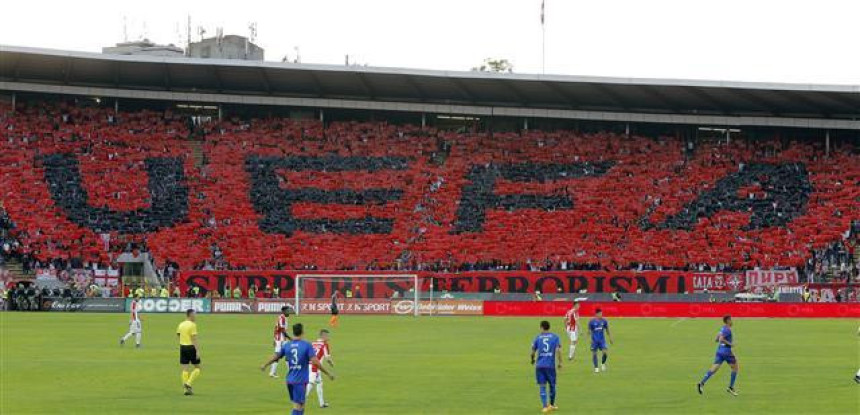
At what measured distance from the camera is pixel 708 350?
4656cm

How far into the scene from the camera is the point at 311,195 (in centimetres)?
8762

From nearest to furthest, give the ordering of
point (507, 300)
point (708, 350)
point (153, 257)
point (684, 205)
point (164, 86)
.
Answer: point (708, 350)
point (507, 300)
point (153, 257)
point (684, 205)
point (164, 86)

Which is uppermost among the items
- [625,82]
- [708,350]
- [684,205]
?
[625,82]

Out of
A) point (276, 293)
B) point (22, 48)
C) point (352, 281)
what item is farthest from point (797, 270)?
point (22, 48)

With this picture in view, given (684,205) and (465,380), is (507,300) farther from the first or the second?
(465,380)

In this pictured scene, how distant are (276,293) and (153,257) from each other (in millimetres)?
9163

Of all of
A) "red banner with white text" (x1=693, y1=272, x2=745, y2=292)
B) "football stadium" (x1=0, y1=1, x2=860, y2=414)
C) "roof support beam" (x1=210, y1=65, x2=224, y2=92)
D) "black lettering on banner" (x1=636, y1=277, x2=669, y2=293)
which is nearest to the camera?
"football stadium" (x1=0, y1=1, x2=860, y2=414)

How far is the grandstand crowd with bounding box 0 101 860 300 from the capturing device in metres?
80.6

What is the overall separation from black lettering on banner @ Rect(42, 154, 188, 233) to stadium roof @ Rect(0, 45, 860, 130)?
257 inches

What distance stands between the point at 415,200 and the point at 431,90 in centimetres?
951

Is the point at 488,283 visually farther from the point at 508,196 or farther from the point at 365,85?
the point at 365,85

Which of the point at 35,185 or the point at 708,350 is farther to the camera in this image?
the point at 35,185

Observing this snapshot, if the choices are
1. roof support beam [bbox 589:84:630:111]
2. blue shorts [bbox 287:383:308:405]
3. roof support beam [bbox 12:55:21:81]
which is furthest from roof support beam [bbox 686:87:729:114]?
blue shorts [bbox 287:383:308:405]

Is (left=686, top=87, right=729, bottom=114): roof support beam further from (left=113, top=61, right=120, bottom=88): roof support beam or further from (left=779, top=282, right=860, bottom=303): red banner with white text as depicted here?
(left=113, top=61, right=120, bottom=88): roof support beam
